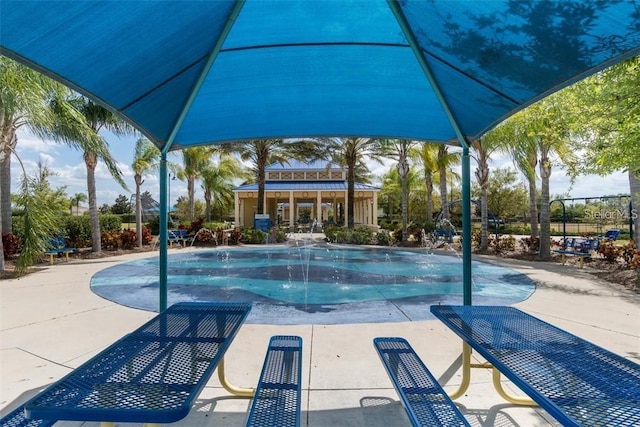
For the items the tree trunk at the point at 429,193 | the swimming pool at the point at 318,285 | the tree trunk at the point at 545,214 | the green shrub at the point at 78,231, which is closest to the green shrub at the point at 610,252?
the tree trunk at the point at 545,214

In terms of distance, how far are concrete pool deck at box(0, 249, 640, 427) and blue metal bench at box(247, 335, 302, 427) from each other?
434 millimetres

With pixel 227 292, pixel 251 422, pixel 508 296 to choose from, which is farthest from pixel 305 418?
pixel 508 296

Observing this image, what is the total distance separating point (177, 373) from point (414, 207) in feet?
138

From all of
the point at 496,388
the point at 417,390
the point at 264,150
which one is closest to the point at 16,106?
the point at 417,390

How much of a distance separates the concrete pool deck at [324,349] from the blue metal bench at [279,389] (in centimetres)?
43

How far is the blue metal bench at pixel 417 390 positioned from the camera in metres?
2.35

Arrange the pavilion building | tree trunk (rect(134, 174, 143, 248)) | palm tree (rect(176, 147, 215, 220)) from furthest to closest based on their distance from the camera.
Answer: the pavilion building → palm tree (rect(176, 147, 215, 220)) → tree trunk (rect(134, 174, 143, 248))

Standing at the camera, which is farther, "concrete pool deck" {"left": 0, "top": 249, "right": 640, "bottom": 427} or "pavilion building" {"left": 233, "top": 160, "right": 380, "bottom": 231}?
"pavilion building" {"left": 233, "top": 160, "right": 380, "bottom": 231}

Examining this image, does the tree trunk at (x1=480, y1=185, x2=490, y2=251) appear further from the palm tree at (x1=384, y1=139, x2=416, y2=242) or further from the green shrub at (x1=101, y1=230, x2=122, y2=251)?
the green shrub at (x1=101, y1=230, x2=122, y2=251)

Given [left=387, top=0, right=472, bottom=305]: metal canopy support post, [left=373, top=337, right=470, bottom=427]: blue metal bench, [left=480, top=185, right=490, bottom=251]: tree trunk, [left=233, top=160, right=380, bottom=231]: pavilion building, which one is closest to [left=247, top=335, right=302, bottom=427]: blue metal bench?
[left=373, top=337, right=470, bottom=427]: blue metal bench

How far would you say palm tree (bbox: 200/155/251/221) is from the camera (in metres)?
36.4

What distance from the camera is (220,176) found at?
124ft

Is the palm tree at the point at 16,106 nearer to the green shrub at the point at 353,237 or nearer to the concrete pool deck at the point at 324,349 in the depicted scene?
the concrete pool deck at the point at 324,349

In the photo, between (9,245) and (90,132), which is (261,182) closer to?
(90,132)
